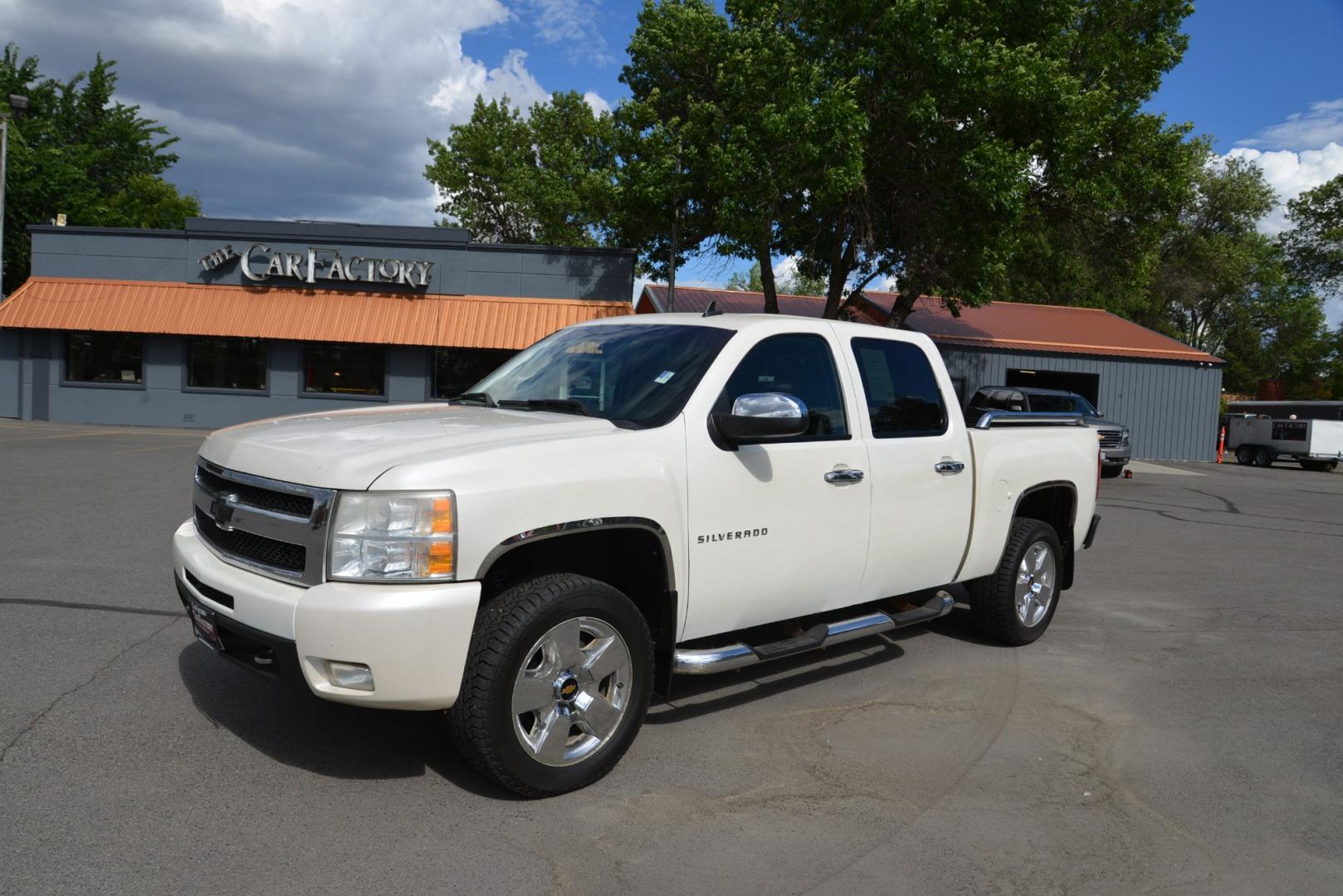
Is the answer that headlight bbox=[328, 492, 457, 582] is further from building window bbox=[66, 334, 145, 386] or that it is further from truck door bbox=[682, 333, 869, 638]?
building window bbox=[66, 334, 145, 386]

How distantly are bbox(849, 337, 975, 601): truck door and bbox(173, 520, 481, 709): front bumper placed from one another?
2330mm

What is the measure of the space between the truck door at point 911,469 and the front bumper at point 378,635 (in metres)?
2.33

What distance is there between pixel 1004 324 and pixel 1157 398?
5374 millimetres

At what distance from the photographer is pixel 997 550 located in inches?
227

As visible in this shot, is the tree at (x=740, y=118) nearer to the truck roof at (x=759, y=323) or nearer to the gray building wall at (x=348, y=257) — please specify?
the gray building wall at (x=348, y=257)

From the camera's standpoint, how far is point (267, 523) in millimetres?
3494

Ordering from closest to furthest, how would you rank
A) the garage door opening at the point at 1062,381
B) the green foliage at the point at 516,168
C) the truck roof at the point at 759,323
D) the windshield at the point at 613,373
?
A: the windshield at the point at 613,373
the truck roof at the point at 759,323
the garage door opening at the point at 1062,381
the green foliage at the point at 516,168

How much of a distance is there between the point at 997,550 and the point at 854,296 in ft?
59.5

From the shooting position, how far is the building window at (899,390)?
4969 mm

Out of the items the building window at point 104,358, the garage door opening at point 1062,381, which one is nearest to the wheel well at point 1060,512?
the garage door opening at point 1062,381

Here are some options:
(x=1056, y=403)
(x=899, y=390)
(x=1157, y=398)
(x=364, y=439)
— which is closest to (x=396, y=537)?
(x=364, y=439)

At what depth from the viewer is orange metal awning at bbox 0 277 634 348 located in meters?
24.1

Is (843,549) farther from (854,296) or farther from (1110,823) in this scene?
(854,296)

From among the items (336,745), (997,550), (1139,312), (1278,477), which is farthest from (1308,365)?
(336,745)
